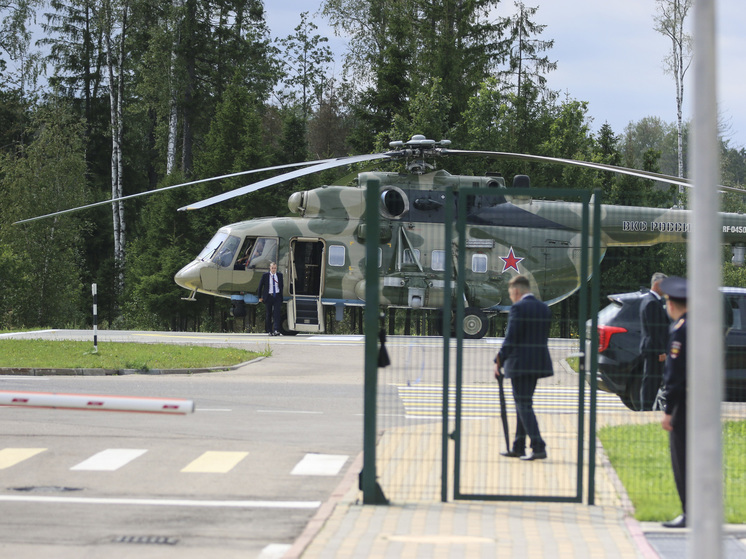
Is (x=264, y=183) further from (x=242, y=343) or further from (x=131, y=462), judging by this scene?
(x=242, y=343)

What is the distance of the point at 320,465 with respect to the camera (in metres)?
9.34

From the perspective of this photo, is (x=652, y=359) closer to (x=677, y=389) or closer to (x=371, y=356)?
(x=677, y=389)


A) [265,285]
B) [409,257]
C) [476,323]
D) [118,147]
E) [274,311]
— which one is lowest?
[476,323]

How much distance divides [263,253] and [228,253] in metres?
0.92

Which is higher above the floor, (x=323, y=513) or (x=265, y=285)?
(x=265, y=285)

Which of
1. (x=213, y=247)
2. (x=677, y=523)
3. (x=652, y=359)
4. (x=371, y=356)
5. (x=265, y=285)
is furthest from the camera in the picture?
(x=213, y=247)

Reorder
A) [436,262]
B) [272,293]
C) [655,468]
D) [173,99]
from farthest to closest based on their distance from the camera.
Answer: [173,99] → [436,262] → [272,293] → [655,468]

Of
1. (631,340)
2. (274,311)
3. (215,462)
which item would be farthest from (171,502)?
(274,311)

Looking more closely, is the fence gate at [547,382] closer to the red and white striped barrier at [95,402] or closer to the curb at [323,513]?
the curb at [323,513]

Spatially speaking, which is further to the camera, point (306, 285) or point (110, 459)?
point (306, 285)

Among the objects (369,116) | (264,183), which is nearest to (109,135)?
(369,116)

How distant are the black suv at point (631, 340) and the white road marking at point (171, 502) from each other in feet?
16.1

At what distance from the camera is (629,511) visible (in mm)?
7414

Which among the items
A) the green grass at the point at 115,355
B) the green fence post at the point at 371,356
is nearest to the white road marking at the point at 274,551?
the green fence post at the point at 371,356
